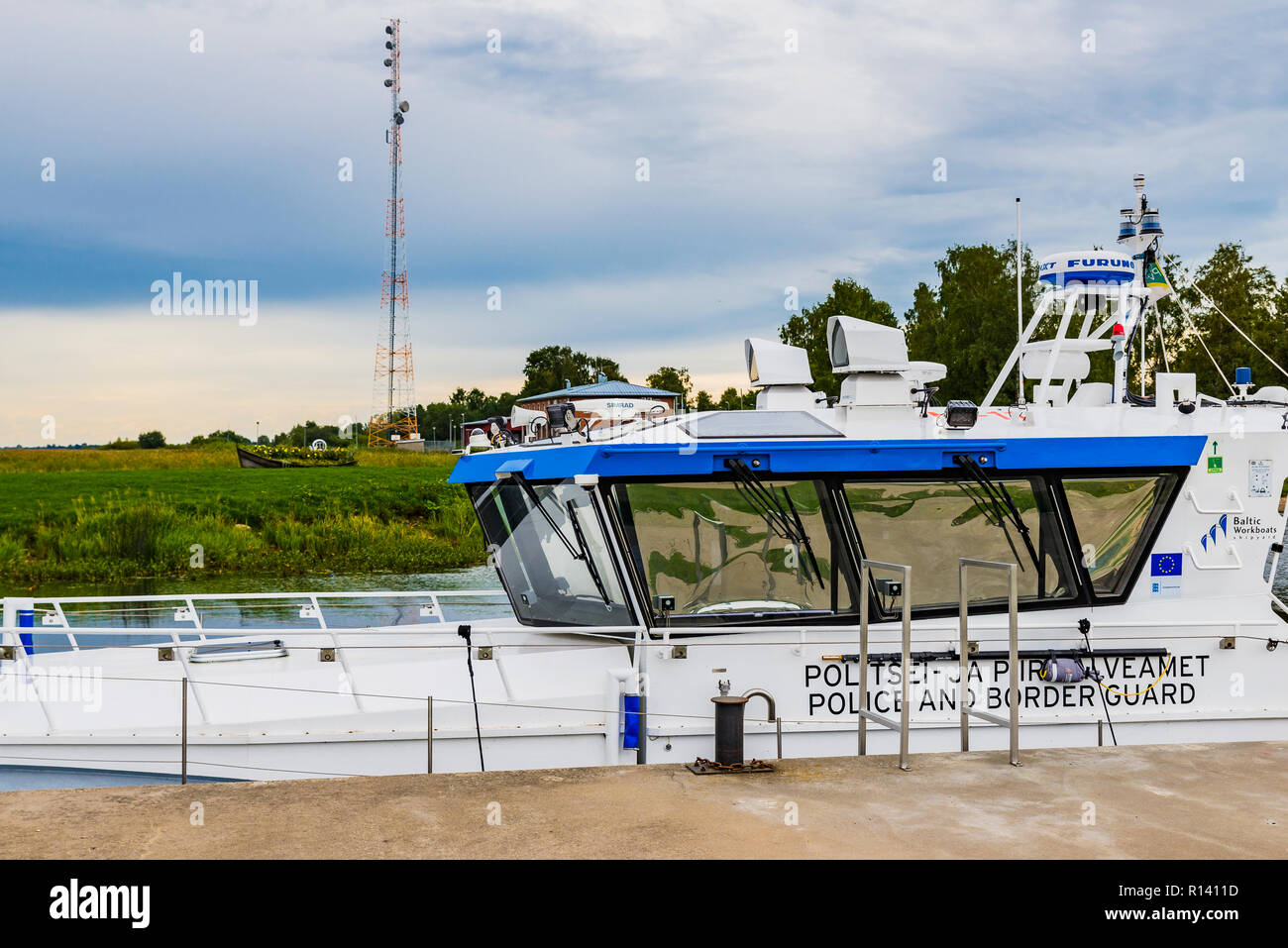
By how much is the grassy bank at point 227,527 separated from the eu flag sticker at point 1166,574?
18.5m

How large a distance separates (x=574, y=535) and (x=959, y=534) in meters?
2.70

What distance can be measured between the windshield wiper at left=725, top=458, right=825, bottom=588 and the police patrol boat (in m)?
0.02

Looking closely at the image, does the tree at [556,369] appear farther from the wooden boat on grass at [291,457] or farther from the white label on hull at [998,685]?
the white label on hull at [998,685]

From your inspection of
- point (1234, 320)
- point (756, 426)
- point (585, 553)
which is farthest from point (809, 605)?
point (1234, 320)

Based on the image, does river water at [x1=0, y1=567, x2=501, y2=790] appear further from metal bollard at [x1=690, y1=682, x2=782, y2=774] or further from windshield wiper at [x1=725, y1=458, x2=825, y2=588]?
metal bollard at [x1=690, y1=682, x2=782, y2=774]

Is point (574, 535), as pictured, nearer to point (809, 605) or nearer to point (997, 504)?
point (809, 605)

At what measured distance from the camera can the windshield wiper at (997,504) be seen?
766cm

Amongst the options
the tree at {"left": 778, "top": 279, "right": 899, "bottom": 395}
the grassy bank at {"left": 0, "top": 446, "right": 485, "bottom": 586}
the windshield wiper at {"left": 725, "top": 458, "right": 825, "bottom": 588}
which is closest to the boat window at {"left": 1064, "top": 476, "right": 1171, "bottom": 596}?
the windshield wiper at {"left": 725, "top": 458, "right": 825, "bottom": 588}

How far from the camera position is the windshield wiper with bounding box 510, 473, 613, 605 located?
7.85 m
